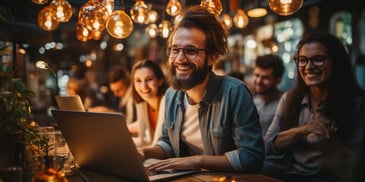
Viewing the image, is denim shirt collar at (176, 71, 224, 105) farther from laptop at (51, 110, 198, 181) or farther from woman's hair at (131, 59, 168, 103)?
woman's hair at (131, 59, 168, 103)

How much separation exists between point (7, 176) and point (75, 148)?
0.37 meters

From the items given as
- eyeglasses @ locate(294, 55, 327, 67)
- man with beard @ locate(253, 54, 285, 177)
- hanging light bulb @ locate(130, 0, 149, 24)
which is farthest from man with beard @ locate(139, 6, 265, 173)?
man with beard @ locate(253, 54, 285, 177)

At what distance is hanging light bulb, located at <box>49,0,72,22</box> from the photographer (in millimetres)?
2221

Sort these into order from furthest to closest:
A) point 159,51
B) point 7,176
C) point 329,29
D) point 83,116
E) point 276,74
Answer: point 159,51 → point 329,29 → point 276,74 → point 83,116 → point 7,176

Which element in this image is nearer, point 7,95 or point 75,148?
point 7,95

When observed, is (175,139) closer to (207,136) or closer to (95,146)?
(207,136)

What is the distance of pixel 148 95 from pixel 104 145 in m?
1.58

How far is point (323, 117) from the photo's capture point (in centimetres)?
209

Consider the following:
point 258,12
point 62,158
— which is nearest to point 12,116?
point 62,158

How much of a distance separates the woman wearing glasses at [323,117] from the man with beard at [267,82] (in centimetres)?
95

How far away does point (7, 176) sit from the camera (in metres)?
1.30

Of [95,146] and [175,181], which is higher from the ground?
[95,146]

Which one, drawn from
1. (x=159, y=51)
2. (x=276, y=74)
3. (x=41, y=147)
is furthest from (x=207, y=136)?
(x=159, y=51)

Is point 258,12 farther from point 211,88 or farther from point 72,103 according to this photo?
point 72,103
